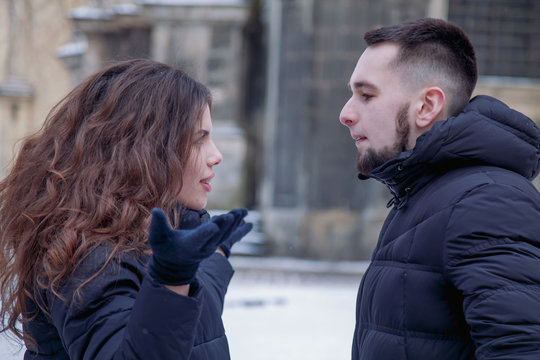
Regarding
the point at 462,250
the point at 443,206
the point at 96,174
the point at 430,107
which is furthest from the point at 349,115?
the point at 96,174

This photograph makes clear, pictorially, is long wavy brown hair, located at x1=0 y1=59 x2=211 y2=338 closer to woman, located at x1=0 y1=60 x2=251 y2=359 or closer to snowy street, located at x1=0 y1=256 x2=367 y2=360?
woman, located at x1=0 y1=60 x2=251 y2=359

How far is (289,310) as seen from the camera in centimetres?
709

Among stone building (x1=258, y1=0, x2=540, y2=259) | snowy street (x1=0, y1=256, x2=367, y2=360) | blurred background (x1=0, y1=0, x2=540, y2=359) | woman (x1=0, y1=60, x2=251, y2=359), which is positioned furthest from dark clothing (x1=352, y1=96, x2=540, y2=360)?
stone building (x1=258, y1=0, x2=540, y2=259)

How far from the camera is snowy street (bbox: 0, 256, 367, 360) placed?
5375 mm

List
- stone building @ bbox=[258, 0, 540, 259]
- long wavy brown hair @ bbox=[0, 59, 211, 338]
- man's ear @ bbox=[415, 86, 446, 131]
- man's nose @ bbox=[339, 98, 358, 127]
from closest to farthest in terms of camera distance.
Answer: long wavy brown hair @ bbox=[0, 59, 211, 338] → man's ear @ bbox=[415, 86, 446, 131] → man's nose @ bbox=[339, 98, 358, 127] → stone building @ bbox=[258, 0, 540, 259]

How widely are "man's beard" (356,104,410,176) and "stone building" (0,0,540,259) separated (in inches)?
338

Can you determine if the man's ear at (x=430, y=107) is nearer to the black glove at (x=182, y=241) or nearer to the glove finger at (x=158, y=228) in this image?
the black glove at (x=182, y=241)

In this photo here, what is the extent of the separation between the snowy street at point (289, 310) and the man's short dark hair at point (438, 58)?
8.95ft

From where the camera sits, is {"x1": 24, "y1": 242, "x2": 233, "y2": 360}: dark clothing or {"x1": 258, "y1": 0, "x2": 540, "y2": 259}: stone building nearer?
{"x1": 24, "y1": 242, "x2": 233, "y2": 360}: dark clothing

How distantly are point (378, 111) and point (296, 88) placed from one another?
9.06m

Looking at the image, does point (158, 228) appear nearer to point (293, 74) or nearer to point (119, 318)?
point (119, 318)

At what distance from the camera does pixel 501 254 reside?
150 centimetres

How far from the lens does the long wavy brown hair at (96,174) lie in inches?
65.9

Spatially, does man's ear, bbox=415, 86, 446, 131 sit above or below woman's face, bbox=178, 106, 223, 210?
above
